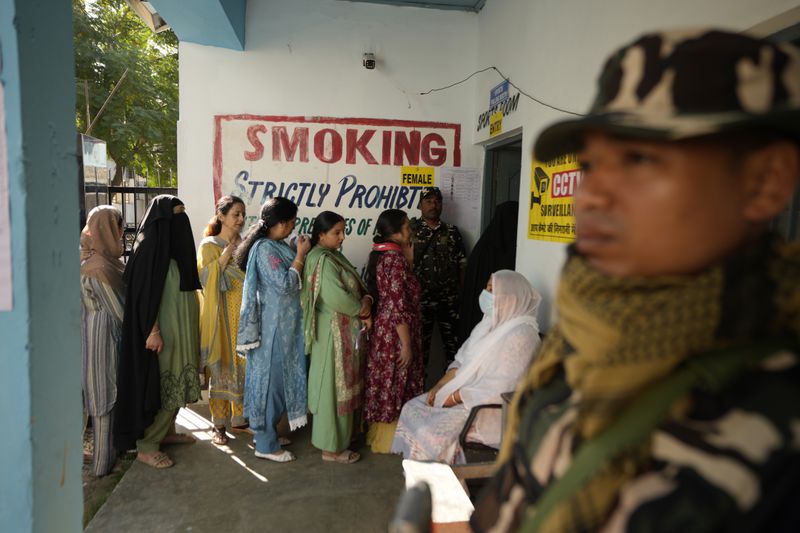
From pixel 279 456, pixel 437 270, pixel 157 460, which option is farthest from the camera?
pixel 437 270

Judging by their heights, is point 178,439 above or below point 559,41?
below

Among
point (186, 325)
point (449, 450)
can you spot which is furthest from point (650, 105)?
point (186, 325)

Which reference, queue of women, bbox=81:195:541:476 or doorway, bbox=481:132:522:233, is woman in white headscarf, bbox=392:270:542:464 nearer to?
queue of women, bbox=81:195:541:476

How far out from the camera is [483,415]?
250 cm

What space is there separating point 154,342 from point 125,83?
21.2 feet


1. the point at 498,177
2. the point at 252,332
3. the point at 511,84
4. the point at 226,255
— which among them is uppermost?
the point at 511,84

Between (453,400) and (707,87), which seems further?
(453,400)

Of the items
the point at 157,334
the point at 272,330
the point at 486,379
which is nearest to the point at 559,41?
the point at 486,379

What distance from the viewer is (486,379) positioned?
8.45 ft

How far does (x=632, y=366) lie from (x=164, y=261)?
10.5 feet

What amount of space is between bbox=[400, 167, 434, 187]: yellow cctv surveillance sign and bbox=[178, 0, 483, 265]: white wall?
30cm

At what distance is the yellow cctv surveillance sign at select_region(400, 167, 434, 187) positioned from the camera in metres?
4.62

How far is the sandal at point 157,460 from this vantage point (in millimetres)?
3289

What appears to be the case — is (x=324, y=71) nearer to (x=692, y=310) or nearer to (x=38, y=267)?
(x=38, y=267)
